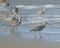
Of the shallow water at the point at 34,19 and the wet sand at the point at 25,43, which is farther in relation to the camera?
the shallow water at the point at 34,19

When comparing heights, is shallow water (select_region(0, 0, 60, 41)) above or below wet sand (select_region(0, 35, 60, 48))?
above

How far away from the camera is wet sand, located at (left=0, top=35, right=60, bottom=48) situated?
13.9 feet

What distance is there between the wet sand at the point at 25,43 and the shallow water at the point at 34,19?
18 centimetres

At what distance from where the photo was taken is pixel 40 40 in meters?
4.54

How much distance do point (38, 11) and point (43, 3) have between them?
1.21 meters

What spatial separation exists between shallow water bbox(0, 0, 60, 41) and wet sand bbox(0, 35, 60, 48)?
0.61ft

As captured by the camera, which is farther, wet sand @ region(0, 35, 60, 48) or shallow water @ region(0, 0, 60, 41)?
shallow water @ region(0, 0, 60, 41)

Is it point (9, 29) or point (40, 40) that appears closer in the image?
point (40, 40)

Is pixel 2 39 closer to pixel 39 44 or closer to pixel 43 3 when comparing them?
pixel 39 44

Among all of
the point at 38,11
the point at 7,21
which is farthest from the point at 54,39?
the point at 38,11

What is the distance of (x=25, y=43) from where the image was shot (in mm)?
4387

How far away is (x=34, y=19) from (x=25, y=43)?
1405 mm

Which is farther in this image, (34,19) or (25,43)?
(34,19)

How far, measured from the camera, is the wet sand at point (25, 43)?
4.24 meters
